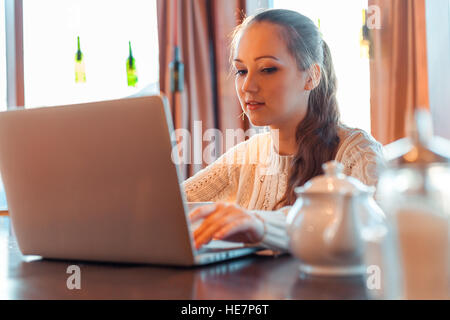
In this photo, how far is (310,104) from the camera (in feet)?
5.73

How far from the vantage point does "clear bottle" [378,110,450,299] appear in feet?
1.71

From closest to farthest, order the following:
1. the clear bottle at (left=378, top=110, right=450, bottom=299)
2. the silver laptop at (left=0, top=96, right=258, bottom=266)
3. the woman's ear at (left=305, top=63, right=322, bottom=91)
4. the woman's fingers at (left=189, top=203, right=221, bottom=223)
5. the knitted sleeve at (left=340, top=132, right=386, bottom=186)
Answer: the clear bottle at (left=378, top=110, right=450, bottom=299)
the silver laptop at (left=0, top=96, right=258, bottom=266)
the woman's fingers at (left=189, top=203, right=221, bottom=223)
the knitted sleeve at (left=340, top=132, right=386, bottom=186)
the woman's ear at (left=305, top=63, right=322, bottom=91)

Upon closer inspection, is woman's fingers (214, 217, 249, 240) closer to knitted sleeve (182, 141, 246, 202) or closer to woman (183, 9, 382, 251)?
woman (183, 9, 382, 251)

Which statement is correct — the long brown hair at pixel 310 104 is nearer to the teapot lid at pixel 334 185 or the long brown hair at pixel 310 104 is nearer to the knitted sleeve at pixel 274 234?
the knitted sleeve at pixel 274 234

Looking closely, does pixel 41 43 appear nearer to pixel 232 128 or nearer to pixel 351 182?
pixel 232 128

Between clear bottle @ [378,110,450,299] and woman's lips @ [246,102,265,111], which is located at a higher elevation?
woman's lips @ [246,102,265,111]

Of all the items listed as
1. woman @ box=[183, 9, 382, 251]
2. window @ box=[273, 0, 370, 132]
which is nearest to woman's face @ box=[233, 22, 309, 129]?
woman @ box=[183, 9, 382, 251]

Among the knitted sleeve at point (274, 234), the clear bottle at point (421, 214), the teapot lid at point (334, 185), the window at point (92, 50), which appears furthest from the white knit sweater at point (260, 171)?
the window at point (92, 50)

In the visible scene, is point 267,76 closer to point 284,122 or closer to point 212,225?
point 284,122


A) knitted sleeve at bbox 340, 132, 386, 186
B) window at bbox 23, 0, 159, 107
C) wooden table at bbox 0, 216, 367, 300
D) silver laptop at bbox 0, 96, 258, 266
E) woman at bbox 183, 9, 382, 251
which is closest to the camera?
wooden table at bbox 0, 216, 367, 300

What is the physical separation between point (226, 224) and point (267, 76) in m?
0.85

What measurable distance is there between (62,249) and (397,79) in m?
2.29

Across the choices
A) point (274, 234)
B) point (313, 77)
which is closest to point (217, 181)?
point (313, 77)

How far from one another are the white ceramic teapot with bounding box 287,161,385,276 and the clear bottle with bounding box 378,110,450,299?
0.15 meters
